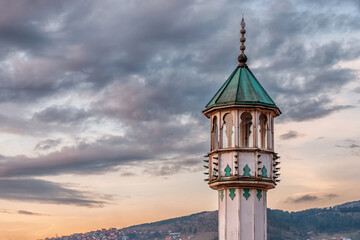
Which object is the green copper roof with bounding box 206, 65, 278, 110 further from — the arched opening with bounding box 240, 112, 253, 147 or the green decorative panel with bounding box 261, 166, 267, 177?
the green decorative panel with bounding box 261, 166, 267, 177

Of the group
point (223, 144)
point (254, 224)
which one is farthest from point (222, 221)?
point (223, 144)

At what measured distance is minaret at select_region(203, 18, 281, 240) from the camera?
97.9ft

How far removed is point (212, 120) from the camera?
3147 cm

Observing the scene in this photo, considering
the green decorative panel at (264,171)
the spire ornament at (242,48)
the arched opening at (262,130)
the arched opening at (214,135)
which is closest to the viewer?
the green decorative panel at (264,171)

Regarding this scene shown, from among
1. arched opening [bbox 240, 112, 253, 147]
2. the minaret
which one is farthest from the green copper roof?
arched opening [bbox 240, 112, 253, 147]

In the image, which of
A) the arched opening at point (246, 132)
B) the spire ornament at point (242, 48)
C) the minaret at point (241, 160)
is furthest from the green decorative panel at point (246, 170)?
the spire ornament at point (242, 48)

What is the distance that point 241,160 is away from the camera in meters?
29.9

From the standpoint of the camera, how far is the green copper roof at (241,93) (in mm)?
30469

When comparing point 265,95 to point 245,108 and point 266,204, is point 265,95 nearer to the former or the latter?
point 245,108

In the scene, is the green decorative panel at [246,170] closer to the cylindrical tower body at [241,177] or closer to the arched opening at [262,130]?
the cylindrical tower body at [241,177]

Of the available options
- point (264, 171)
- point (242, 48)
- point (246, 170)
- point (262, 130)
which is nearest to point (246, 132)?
point (262, 130)

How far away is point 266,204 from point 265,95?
15.3 ft

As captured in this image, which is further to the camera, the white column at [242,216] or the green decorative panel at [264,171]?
the green decorative panel at [264,171]

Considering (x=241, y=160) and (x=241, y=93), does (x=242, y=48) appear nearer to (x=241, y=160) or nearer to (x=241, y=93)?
(x=241, y=93)
